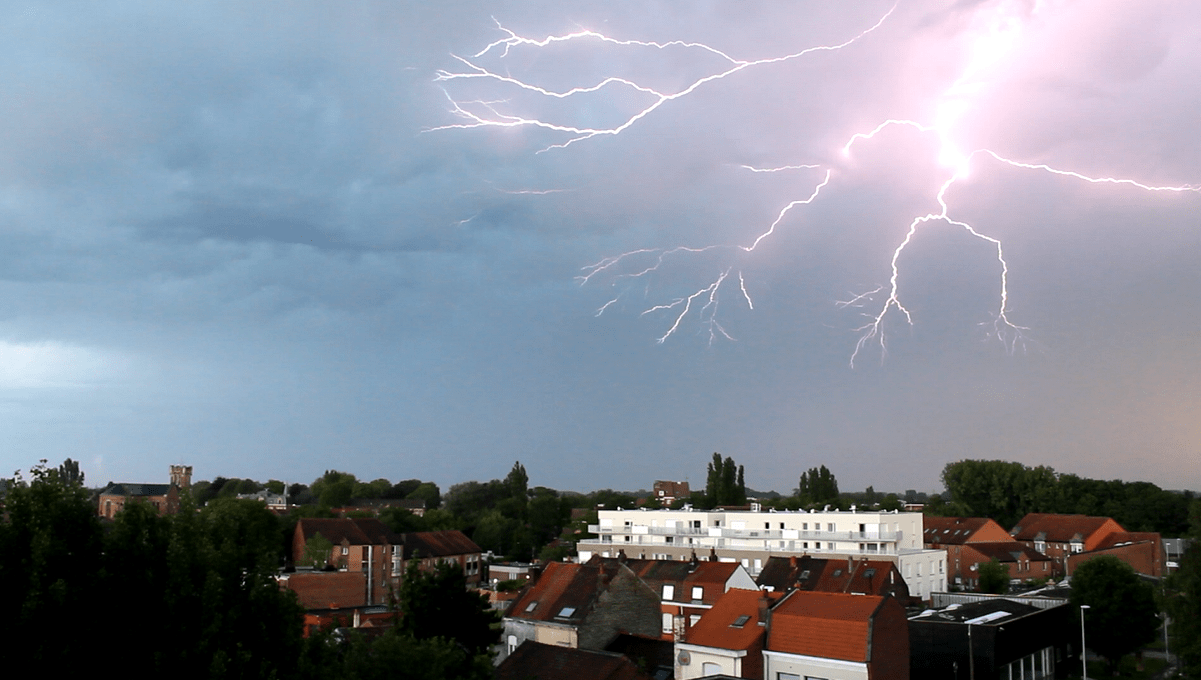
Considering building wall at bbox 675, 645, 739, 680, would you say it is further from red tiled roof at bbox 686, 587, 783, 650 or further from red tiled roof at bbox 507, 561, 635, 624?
red tiled roof at bbox 507, 561, 635, 624

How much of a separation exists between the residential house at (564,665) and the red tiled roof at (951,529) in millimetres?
61736

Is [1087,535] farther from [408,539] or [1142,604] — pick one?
[408,539]

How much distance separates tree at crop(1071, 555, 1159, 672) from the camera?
1615 inches

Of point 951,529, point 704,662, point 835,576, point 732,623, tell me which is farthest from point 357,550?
point 951,529

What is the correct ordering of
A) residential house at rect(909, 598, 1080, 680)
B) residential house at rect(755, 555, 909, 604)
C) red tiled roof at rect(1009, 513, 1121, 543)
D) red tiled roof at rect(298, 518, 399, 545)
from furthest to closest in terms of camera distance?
red tiled roof at rect(1009, 513, 1121, 543)
red tiled roof at rect(298, 518, 399, 545)
residential house at rect(755, 555, 909, 604)
residential house at rect(909, 598, 1080, 680)

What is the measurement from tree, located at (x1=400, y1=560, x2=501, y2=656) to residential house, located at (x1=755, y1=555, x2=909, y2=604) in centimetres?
1578

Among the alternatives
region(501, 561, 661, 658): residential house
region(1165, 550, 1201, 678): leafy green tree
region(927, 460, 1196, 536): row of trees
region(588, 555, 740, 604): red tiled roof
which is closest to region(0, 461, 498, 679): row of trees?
region(501, 561, 661, 658): residential house

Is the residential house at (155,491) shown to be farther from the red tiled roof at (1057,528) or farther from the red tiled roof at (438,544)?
the red tiled roof at (1057,528)

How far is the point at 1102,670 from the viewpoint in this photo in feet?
138

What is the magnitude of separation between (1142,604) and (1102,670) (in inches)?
148

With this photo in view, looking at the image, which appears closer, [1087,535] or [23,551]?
[23,551]

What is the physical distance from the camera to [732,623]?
3072 cm

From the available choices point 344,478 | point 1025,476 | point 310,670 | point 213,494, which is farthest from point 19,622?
point 213,494

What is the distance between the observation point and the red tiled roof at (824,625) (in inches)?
1092
